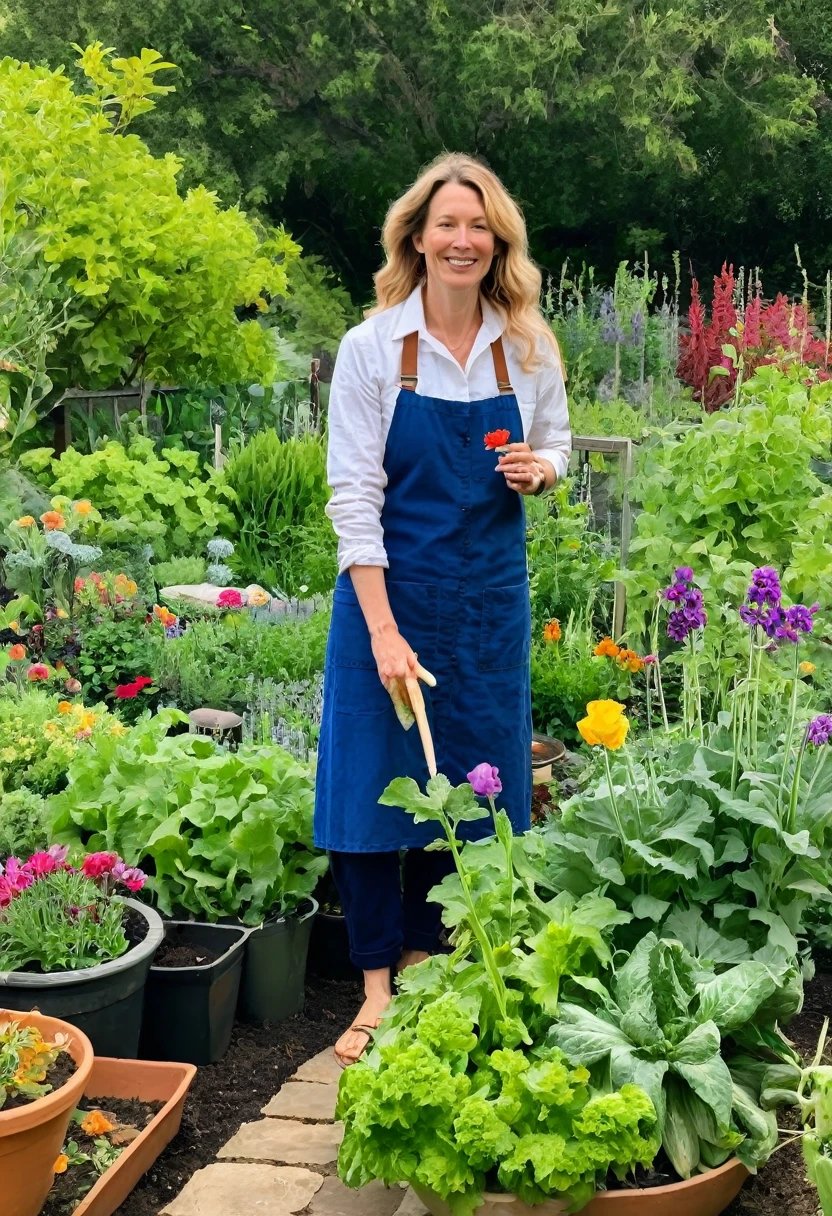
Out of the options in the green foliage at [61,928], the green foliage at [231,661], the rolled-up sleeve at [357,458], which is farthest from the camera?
the green foliage at [231,661]

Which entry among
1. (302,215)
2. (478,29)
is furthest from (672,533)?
(302,215)

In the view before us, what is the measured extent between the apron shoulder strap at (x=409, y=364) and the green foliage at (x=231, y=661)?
204 centimetres

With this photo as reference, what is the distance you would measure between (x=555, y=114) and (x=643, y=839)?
1576 centimetres

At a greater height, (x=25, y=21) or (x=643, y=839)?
(x=25, y=21)

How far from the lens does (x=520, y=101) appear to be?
626 inches

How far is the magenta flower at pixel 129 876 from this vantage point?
2.78 metres

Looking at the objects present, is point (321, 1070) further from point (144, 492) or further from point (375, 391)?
point (144, 492)

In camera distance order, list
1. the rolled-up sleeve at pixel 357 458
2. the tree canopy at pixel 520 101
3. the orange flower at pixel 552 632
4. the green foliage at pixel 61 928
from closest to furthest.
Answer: the green foliage at pixel 61 928 < the rolled-up sleeve at pixel 357 458 < the orange flower at pixel 552 632 < the tree canopy at pixel 520 101

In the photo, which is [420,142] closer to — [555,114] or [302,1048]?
[555,114]

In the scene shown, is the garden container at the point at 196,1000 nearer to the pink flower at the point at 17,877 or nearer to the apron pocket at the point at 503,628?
the pink flower at the point at 17,877

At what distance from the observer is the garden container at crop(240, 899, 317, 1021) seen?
9.92 ft

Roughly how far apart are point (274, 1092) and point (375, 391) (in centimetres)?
156

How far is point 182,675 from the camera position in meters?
4.77

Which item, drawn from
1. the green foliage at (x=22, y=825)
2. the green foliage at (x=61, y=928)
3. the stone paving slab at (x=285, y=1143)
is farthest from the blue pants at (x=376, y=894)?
the green foliage at (x=22, y=825)
